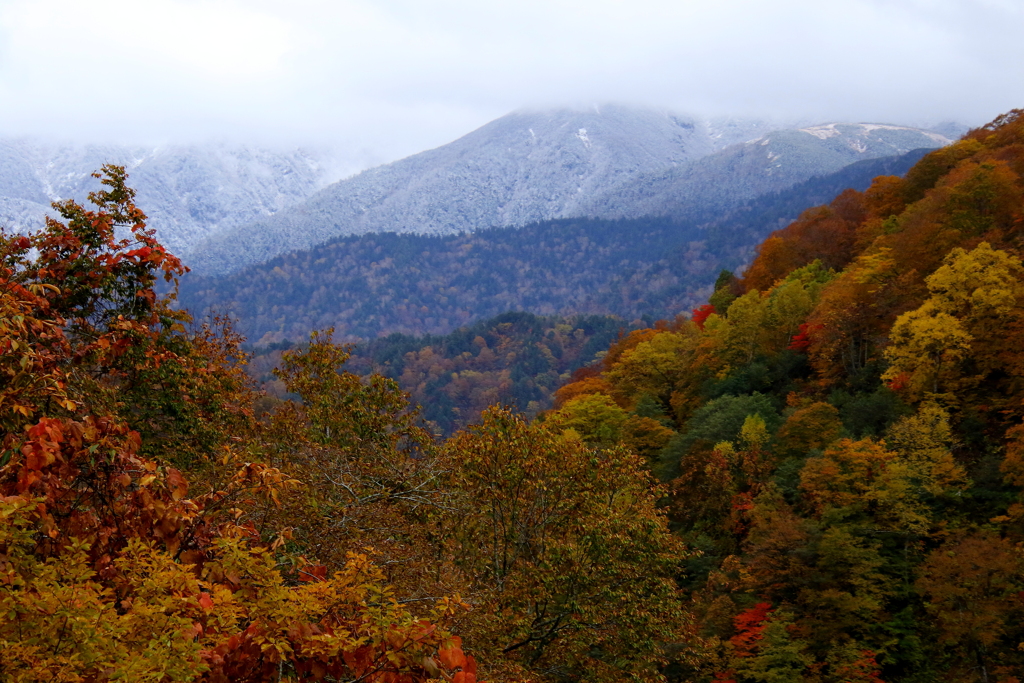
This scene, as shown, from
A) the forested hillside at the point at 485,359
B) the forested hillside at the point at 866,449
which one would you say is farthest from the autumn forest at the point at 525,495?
the forested hillside at the point at 485,359

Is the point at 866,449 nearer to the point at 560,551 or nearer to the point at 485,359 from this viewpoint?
the point at 560,551

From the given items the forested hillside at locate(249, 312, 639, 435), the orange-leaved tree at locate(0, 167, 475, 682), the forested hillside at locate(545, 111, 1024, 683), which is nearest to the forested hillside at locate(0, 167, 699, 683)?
the orange-leaved tree at locate(0, 167, 475, 682)

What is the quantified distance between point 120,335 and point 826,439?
35.1 metres

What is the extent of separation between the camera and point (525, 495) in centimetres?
1827

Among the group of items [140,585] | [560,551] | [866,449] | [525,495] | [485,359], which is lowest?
[485,359]

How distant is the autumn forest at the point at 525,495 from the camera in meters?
5.58

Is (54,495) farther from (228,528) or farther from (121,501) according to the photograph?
(228,528)

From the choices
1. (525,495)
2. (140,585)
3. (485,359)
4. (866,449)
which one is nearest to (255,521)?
(140,585)

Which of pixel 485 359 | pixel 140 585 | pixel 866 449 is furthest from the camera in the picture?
pixel 485 359

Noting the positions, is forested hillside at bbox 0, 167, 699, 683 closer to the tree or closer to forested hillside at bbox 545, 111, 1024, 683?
the tree

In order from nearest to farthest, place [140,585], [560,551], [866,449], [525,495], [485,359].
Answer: [140,585] → [560,551] → [525,495] → [866,449] → [485,359]

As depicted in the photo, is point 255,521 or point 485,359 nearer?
point 255,521

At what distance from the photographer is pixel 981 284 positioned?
35.5m

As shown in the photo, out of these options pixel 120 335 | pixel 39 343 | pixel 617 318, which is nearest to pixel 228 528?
pixel 39 343
